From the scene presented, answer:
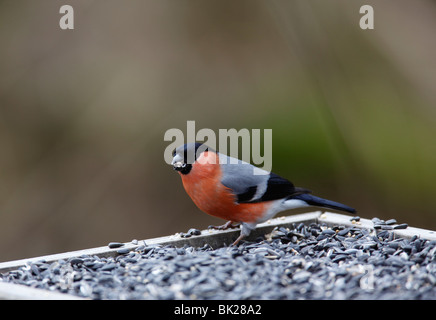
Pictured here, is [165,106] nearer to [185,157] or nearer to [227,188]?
[185,157]

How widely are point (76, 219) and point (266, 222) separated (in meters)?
3.21

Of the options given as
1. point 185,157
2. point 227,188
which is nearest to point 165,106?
point 185,157

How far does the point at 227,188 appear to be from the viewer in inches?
153

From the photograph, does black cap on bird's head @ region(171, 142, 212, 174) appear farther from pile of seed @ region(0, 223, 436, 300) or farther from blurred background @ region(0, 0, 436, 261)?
blurred background @ region(0, 0, 436, 261)

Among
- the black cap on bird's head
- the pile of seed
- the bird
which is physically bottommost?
the pile of seed

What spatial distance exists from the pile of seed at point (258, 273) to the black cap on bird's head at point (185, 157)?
63 cm

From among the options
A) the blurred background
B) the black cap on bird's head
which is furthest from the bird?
the blurred background

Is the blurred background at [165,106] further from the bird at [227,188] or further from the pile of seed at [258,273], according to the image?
the pile of seed at [258,273]

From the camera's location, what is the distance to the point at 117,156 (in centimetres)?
671

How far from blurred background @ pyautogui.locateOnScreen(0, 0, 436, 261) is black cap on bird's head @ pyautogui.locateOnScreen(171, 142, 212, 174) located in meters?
2.33

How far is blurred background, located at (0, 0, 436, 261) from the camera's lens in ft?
19.0

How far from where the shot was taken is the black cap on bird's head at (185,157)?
3.93m

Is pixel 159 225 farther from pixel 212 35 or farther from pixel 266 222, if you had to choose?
pixel 266 222

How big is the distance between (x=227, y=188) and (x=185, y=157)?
14.5 inches
